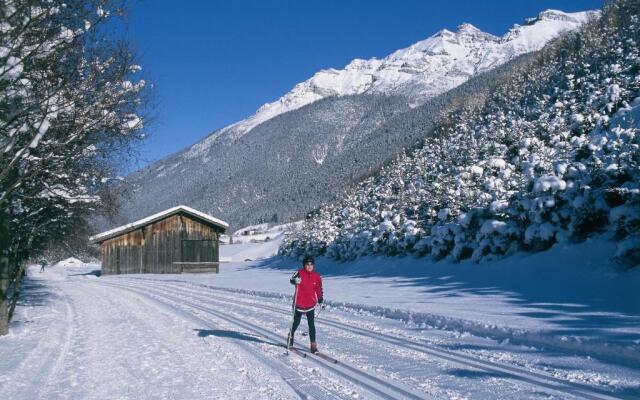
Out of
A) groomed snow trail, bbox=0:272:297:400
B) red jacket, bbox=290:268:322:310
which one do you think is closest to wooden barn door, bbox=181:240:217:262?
groomed snow trail, bbox=0:272:297:400

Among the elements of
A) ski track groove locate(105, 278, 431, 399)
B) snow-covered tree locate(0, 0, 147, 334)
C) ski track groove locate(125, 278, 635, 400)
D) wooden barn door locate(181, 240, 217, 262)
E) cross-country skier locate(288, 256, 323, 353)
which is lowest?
ski track groove locate(125, 278, 635, 400)

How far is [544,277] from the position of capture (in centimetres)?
1642

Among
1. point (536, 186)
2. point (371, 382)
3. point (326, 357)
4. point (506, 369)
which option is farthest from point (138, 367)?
point (536, 186)

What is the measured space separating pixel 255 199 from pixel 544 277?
179643 millimetres

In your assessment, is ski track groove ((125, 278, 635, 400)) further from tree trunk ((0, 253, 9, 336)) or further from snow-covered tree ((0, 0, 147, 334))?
tree trunk ((0, 253, 9, 336))

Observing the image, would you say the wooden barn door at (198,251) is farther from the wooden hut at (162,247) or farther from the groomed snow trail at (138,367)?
the groomed snow trail at (138,367)

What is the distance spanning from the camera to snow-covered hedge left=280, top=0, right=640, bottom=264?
16094 millimetres

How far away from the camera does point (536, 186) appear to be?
17656 millimetres

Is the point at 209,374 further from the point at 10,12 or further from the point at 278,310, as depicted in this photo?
the point at 278,310

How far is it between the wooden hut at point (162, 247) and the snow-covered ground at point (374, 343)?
866 inches

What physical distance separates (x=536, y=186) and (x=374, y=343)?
10593 mm

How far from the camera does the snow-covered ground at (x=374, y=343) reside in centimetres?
683

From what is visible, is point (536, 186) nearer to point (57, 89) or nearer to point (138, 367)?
point (138, 367)

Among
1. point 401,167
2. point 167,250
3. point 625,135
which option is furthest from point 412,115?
point 625,135
